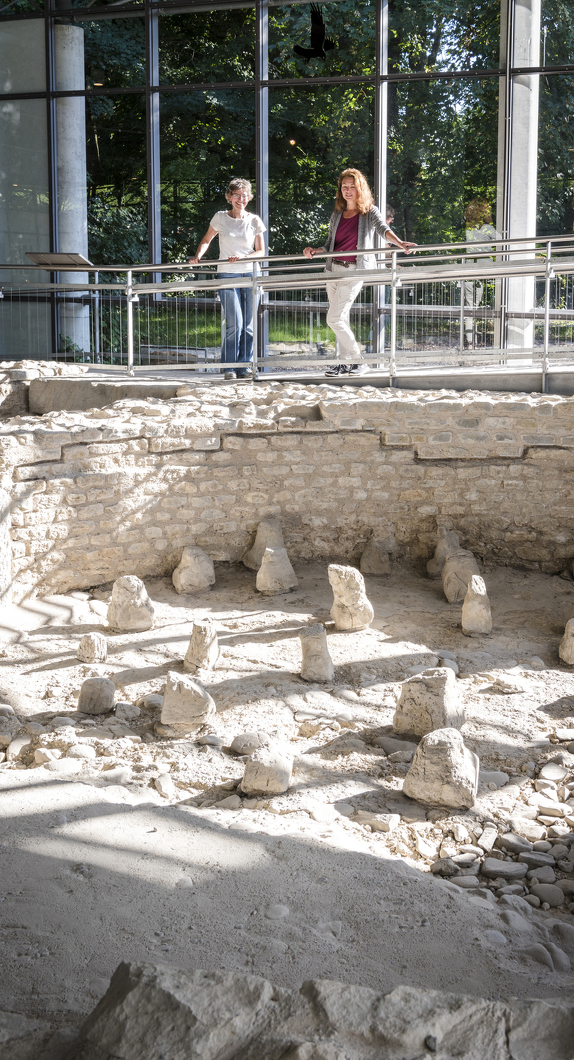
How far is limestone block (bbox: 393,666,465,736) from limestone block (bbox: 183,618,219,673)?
132 cm

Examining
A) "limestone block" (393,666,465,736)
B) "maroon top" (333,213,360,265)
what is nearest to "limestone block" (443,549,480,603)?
"limestone block" (393,666,465,736)

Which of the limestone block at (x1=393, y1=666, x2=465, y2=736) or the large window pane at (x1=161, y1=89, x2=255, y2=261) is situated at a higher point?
the large window pane at (x1=161, y1=89, x2=255, y2=261)

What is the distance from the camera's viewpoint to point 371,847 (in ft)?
13.1

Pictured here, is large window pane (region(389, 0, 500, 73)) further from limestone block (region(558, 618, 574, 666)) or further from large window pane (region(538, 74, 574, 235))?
limestone block (region(558, 618, 574, 666))

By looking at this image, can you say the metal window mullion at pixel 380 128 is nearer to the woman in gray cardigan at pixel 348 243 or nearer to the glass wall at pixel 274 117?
the glass wall at pixel 274 117

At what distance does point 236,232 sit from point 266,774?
6.31 metres

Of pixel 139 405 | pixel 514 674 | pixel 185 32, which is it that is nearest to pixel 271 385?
pixel 139 405

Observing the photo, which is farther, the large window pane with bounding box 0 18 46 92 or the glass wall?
the large window pane with bounding box 0 18 46 92

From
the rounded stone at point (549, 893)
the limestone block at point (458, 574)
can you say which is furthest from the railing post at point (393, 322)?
the rounded stone at point (549, 893)

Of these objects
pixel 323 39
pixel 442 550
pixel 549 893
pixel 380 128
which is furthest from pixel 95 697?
pixel 323 39

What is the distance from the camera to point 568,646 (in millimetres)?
6223

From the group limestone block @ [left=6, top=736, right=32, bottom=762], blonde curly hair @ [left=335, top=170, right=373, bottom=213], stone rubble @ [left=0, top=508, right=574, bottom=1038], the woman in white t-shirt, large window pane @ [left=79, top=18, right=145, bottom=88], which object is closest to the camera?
stone rubble @ [left=0, top=508, right=574, bottom=1038]

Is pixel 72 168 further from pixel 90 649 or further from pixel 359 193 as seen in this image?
pixel 90 649

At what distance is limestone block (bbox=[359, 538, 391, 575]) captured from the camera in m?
8.00
